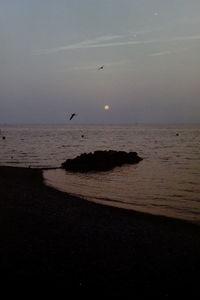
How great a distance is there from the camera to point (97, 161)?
33000 mm

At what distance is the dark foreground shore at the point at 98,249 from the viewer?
22.5ft

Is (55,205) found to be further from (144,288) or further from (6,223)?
(144,288)

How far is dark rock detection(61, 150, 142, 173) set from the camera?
31.1 metres

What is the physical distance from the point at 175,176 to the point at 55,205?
614 inches

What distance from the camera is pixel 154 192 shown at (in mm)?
20062

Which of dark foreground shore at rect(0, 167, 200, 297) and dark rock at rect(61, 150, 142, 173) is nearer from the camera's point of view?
dark foreground shore at rect(0, 167, 200, 297)

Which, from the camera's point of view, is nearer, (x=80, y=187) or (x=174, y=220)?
(x=174, y=220)

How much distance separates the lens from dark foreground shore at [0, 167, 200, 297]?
685 cm

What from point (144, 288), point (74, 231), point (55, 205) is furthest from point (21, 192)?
point (144, 288)

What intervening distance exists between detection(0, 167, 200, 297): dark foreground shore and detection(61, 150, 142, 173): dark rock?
16563mm

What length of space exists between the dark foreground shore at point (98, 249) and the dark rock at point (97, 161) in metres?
16.6

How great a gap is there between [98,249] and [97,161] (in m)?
24.3

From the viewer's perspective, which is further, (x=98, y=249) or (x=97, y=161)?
(x=97, y=161)

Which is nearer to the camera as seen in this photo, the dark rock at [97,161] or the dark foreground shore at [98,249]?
the dark foreground shore at [98,249]
